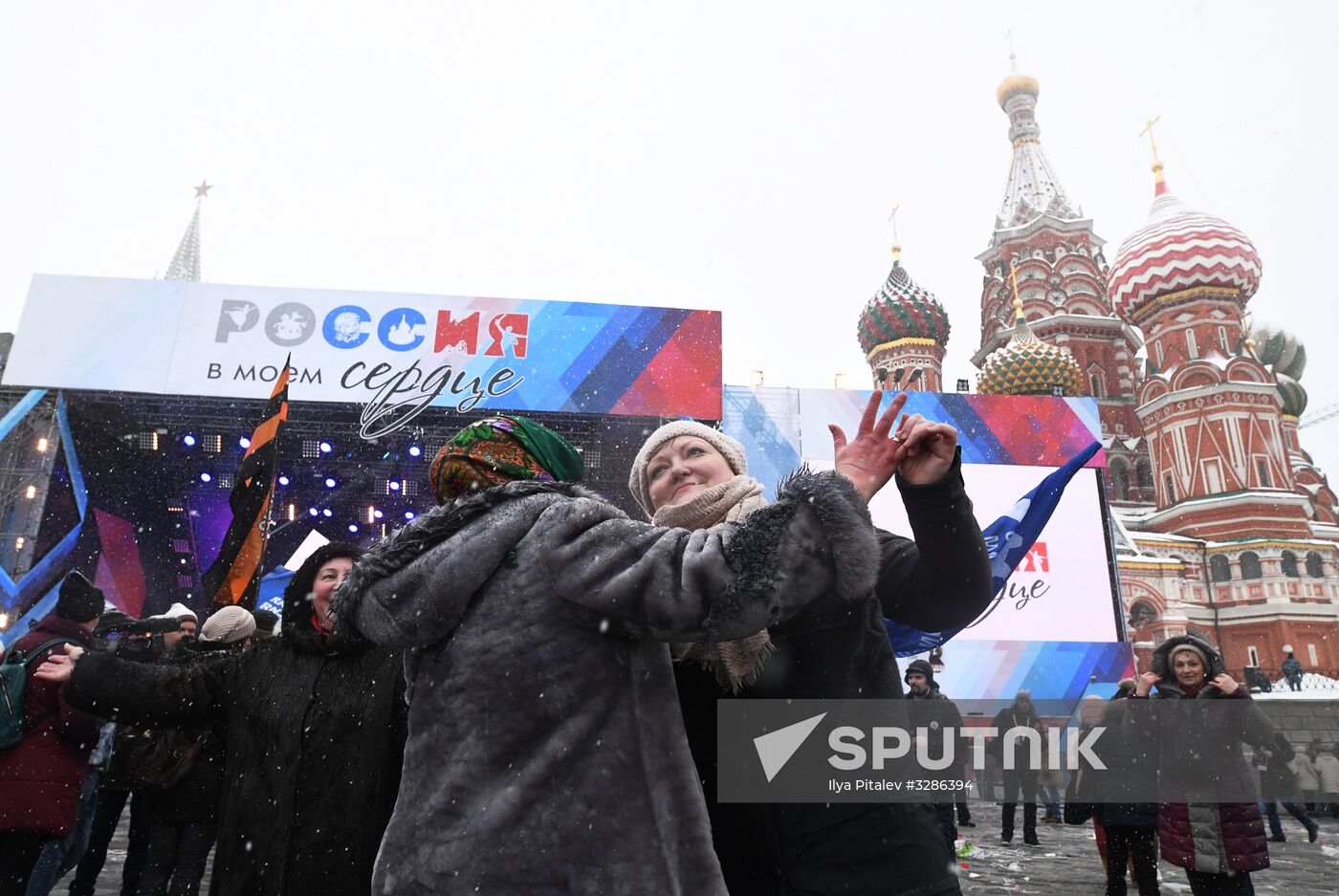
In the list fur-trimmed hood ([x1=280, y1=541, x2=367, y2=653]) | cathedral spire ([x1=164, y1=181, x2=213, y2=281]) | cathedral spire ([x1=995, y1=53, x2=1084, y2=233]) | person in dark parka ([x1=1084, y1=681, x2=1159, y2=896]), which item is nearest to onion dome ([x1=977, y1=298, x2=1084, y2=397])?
cathedral spire ([x1=995, y1=53, x2=1084, y2=233])

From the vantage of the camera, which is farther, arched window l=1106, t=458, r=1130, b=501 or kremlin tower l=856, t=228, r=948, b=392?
kremlin tower l=856, t=228, r=948, b=392

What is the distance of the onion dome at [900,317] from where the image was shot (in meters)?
39.8

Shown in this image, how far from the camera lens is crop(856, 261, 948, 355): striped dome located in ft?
130

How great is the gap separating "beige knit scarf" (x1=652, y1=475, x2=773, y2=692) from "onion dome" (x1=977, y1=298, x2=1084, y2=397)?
34.6 meters

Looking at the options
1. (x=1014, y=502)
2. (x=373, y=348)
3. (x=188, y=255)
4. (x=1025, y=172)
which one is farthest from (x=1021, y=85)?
(x=188, y=255)

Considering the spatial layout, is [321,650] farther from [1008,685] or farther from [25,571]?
[1008,685]

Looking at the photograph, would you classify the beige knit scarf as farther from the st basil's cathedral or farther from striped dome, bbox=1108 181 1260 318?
striped dome, bbox=1108 181 1260 318

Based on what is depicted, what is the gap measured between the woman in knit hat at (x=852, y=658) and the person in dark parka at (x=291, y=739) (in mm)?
1074

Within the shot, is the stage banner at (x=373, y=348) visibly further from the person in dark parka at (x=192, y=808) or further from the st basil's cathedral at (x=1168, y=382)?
the st basil's cathedral at (x=1168, y=382)

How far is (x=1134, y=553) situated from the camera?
29.2 m

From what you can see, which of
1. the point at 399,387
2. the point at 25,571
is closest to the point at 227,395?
the point at 399,387

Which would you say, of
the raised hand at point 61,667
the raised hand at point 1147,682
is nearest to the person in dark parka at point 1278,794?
the raised hand at point 1147,682

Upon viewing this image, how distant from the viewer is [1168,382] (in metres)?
33.7

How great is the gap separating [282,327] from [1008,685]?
46.3 ft
